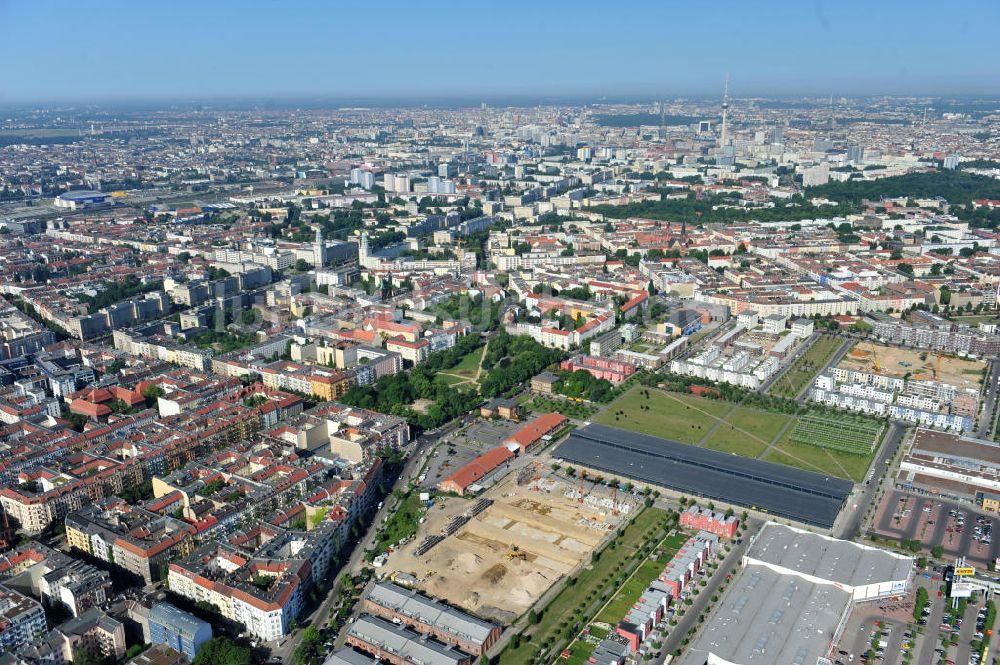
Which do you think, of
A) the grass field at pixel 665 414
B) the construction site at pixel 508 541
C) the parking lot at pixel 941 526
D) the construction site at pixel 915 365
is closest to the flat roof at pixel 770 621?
the construction site at pixel 508 541

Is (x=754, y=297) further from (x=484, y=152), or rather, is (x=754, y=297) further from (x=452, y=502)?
(x=484, y=152)

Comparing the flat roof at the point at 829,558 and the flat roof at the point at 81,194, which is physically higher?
the flat roof at the point at 81,194

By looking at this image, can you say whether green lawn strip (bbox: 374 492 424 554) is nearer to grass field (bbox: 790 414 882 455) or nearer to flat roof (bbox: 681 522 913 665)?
Answer: flat roof (bbox: 681 522 913 665)

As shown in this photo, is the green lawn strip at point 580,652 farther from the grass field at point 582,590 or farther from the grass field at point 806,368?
the grass field at point 806,368

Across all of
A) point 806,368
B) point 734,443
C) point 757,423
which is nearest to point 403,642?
point 734,443

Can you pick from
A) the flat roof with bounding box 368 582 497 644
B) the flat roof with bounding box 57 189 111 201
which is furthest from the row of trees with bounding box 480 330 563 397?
the flat roof with bounding box 57 189 111 201

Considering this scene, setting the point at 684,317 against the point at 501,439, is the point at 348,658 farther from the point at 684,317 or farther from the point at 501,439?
the point at 684,317
